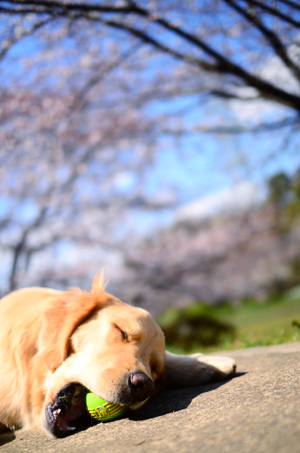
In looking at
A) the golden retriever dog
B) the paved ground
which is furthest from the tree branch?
the paved ground

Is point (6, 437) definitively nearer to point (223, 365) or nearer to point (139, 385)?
point (139, 385)

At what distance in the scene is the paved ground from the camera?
131cm

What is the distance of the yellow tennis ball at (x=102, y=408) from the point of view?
189 cm

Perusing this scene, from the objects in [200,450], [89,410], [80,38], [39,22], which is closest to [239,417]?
[200,450]

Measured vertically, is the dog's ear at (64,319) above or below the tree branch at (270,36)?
below

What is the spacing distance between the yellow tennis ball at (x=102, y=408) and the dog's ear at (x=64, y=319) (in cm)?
33

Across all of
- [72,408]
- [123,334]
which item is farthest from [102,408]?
[123,334]

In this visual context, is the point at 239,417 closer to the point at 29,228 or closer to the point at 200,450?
the point at 200,450

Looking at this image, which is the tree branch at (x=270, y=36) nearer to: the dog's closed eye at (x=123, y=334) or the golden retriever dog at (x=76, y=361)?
the golden retriever dog at (x=76, y=361)

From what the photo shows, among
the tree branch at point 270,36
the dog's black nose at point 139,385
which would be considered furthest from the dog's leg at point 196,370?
the tree branch at point 270,36

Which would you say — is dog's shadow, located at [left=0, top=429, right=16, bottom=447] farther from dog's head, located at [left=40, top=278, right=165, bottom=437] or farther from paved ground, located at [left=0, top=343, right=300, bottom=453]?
dog's head, located at [left=40, top=278, right=165, bottom=437]

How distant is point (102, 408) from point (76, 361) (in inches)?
11.2

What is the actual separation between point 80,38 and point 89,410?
6401mm

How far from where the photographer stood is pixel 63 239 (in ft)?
29.7
